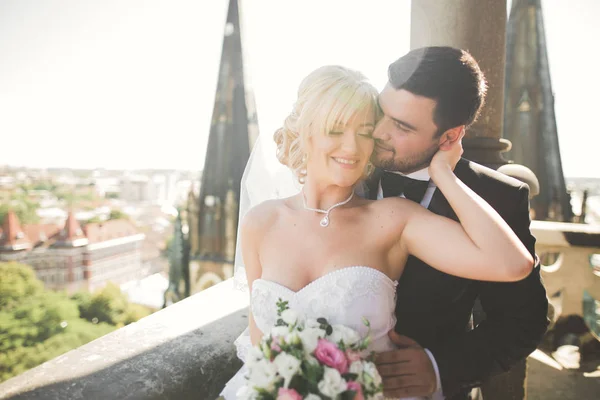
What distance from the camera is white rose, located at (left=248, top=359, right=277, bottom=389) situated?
1.46 meters

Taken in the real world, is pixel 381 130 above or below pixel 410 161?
above

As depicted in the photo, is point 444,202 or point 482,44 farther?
point 482,44

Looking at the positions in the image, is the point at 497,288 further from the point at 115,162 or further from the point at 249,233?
the point at 115,162

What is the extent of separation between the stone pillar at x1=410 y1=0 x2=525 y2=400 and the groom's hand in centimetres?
128

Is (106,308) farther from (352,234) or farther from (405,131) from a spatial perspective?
(405,131)

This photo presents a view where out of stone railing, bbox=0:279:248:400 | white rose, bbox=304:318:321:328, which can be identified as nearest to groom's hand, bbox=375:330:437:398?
white rose, bbox=304:318:321:328

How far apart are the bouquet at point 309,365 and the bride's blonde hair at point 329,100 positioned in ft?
2.65

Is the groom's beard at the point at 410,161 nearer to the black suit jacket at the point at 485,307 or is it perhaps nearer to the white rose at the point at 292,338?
the black suit jacket at the point at 485,307

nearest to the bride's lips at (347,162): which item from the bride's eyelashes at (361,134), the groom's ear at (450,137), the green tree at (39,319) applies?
the bride's eyelashes at (361,134)

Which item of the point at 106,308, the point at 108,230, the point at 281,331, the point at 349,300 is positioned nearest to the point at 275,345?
the point at 281,331

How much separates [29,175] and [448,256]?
61123 millimetres

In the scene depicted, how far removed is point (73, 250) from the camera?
1892 inches

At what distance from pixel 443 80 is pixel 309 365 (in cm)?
133

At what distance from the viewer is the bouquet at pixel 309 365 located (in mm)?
1433
